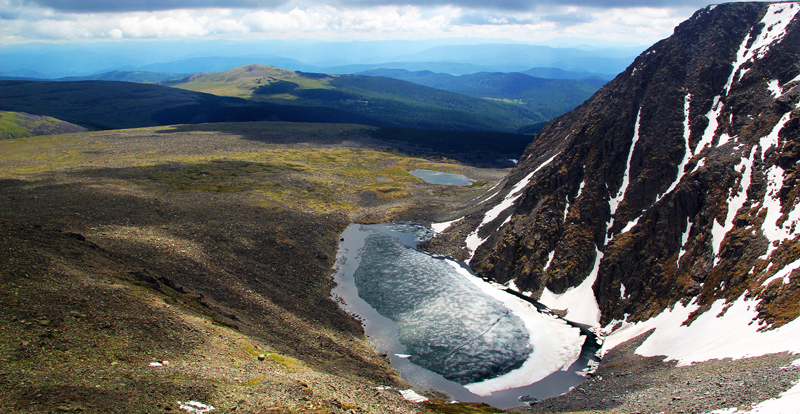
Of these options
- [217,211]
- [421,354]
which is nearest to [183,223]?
[217,211]

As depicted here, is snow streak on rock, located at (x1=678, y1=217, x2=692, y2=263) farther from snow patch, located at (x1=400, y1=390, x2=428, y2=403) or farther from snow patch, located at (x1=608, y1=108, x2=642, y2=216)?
snow patch, located at (x1=400, y1=390, x2=428, y2=403)

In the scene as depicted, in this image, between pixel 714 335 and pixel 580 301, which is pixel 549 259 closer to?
pixel 580 301

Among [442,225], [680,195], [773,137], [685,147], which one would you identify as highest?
[773,137]

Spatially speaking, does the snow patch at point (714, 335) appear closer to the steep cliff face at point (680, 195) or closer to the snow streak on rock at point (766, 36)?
the steep cliff face at point (680, 195)

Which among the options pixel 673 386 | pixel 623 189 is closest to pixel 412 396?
pixel 673 386

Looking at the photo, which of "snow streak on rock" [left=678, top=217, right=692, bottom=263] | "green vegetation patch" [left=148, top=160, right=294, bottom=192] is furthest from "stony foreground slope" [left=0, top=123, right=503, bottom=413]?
"snow streak on rock" [left=678, top=217, right=692, bottom=263]
